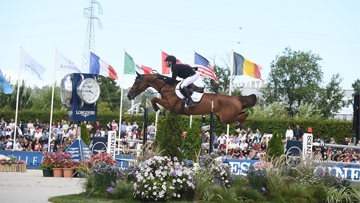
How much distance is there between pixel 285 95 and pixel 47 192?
64372 millimetres

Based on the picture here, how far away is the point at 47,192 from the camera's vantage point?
55.6 feet

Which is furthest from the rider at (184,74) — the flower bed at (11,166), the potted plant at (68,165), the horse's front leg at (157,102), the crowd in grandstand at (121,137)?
the crowd in grandstand at (121,137)

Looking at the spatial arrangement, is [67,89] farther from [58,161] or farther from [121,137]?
[121,137]

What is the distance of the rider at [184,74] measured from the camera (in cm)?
2230

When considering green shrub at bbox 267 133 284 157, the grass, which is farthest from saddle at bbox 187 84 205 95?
the grass

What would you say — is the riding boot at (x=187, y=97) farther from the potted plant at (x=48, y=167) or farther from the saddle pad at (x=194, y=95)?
the potted plant at (x=48, y=167)

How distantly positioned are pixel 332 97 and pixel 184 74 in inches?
2146

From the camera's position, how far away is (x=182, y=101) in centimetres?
2312

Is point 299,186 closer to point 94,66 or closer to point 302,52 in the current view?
point 94,66

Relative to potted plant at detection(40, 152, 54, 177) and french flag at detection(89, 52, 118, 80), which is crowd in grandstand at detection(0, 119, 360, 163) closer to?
french flag at detection(89, 52, 118, 80)

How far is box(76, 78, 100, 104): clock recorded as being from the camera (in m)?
25.8

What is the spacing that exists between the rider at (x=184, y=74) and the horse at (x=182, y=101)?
0.26m

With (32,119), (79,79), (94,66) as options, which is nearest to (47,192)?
(79,79)

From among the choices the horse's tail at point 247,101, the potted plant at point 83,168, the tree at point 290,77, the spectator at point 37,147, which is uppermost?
the tree at point 290,77
